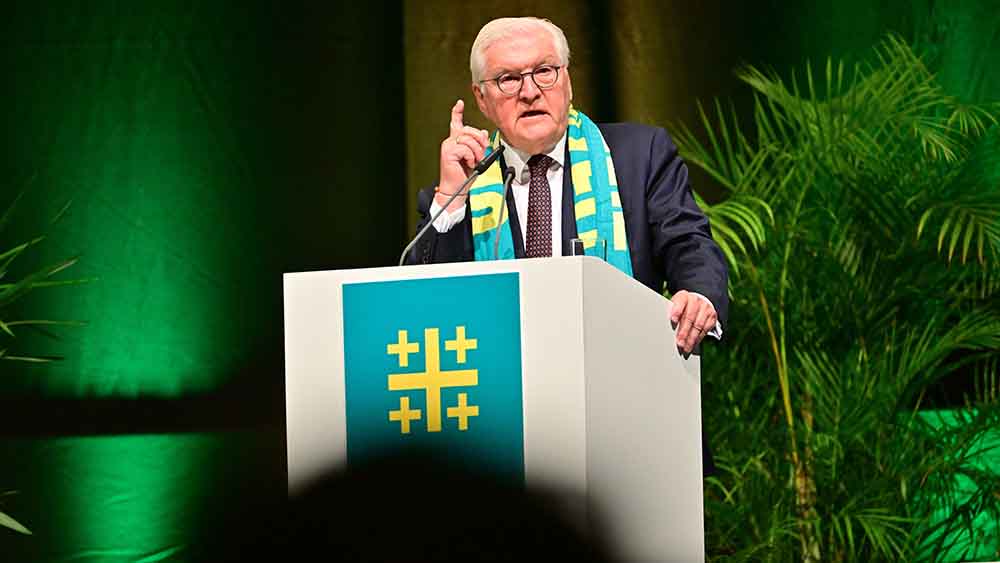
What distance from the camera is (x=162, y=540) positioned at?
4.58 m

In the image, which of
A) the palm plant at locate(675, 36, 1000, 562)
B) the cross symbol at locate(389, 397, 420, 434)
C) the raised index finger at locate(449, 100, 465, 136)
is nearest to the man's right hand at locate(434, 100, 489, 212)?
the raised index finger at locate(449, 100, 465, 136)

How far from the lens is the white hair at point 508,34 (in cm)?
251

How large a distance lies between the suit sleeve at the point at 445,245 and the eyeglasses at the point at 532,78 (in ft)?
0.78

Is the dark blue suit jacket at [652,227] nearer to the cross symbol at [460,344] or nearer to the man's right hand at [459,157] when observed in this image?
the man's right hand at [459,157]

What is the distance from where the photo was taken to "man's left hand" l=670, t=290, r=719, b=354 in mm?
2291

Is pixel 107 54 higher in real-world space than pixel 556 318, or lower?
higher

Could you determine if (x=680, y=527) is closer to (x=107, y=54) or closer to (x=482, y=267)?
(x=482, y=267)

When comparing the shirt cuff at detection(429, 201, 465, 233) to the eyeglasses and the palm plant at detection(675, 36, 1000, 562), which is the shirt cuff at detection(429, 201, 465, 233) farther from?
the palm plant at detection(675, 36, 1000, 562)

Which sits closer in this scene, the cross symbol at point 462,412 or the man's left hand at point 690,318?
the cross symbol at point 462,412

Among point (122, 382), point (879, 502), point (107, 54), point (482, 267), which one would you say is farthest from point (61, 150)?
point (482, 267)

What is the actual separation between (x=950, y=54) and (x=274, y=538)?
A: 4.03m

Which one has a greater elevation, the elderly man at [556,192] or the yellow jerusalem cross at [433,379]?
the elderly man at [556,192]

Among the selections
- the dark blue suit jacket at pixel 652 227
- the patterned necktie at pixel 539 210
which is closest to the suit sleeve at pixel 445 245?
the dark blue suit jacket at pixel 652 227

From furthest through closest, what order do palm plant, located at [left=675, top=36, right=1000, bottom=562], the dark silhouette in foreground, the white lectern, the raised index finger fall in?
1. palm plant, located at [left=675, top=36, right=1000, bottom=562]
2. the raised index finger
3. the white lectern
4. the dark silhouette in foreground
